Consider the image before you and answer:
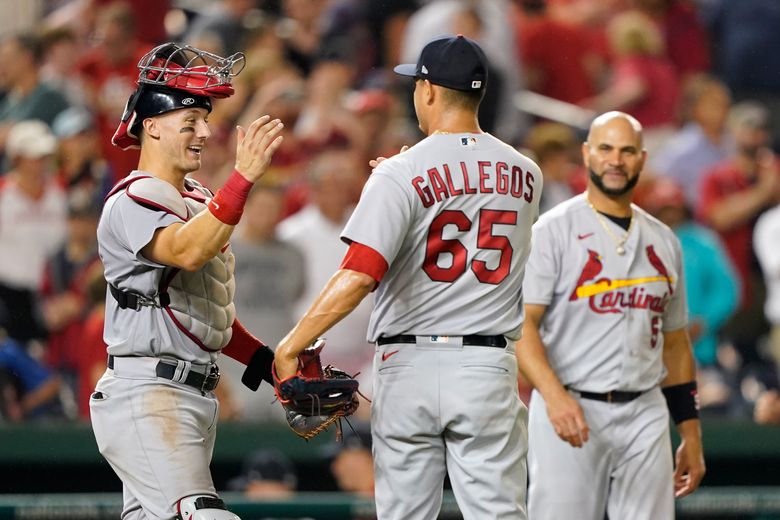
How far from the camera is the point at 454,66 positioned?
445 cm

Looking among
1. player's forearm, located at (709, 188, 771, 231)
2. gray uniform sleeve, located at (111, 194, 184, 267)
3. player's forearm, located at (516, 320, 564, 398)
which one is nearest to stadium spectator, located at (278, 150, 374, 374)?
player's forearm, located at (709, 188, 771, 231)

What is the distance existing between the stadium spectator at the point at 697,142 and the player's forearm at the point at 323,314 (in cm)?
566

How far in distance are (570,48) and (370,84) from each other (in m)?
1.67

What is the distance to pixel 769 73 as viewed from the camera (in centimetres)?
1055

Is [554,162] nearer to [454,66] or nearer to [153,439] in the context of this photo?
[454,66]

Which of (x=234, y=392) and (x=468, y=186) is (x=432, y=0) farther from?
(x=468, y=186)

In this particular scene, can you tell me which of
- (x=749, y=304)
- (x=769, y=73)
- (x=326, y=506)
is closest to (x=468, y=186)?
(x=326, y=506)

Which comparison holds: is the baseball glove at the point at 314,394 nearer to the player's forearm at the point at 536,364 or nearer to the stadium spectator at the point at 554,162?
the player's forearm at the point at 536,364

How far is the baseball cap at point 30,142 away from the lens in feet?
27.8

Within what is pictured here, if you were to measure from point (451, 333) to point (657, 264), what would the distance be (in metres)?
1.38

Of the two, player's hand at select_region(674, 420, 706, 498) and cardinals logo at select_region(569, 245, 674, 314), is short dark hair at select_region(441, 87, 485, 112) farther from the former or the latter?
player's hand at select_region(674, 420, 706, 498)

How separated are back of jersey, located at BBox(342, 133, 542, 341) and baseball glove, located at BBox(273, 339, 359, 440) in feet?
0.74

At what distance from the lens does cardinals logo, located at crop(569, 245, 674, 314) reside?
5410mm

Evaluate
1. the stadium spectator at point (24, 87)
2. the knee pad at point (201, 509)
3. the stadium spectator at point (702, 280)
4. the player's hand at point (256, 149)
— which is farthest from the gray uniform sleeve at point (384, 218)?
the stadium spectator at point (24, 87)
